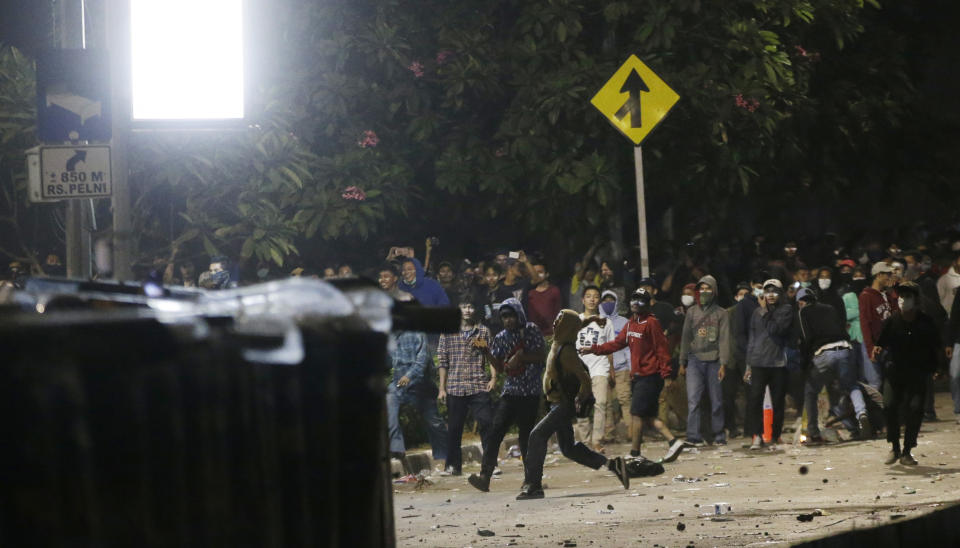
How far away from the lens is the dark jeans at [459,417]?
14.4 meters

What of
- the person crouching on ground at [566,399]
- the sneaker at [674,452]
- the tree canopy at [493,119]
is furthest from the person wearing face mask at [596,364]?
the tree canopy at [493,119]

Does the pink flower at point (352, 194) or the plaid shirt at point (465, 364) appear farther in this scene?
the pink flower at point (352, 194)

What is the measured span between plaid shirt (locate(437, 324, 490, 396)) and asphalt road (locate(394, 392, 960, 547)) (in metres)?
0.83

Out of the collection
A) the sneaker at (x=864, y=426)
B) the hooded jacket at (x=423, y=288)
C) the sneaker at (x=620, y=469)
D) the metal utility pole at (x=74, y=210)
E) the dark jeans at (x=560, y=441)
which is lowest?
the sneaker at (x=864, y=426)

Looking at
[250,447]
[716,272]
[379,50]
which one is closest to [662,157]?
[716,272]

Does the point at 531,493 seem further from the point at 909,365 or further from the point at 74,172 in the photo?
the point at 74,172

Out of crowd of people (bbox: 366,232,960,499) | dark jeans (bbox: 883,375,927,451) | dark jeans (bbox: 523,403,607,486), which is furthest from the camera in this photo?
dark jeans (bbox: 883,375,927,451)

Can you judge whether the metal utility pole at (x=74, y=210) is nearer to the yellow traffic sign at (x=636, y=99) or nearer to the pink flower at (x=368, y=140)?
the yellow traffic sign at (x=636, y=99)

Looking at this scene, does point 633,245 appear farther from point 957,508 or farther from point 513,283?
point 957,508

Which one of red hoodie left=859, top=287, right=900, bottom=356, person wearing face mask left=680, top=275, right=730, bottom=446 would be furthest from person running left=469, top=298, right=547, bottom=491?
red hoodie left=859, top=287, right=900, bottom=356

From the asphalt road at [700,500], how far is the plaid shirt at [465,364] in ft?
2.71

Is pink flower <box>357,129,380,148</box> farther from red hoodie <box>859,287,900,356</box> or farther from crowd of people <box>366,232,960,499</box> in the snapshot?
red hoodie <box>859,287,900,356</box>

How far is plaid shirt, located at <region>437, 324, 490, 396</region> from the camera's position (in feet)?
47.6

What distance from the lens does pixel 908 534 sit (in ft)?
26.3
